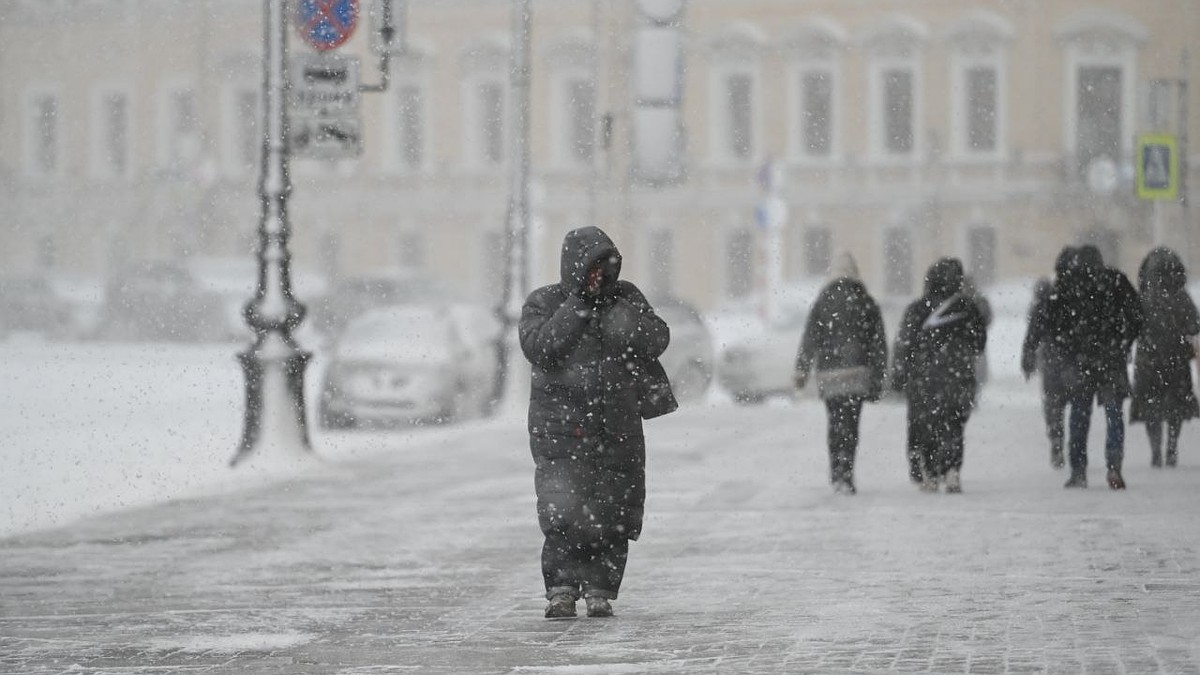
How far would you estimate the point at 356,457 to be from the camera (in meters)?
20.4

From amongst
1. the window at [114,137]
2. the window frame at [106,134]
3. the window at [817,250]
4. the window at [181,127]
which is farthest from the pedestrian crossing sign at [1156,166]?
the window at [114,137]

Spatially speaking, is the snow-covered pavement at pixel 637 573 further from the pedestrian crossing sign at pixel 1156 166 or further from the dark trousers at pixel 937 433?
the pedestrian crossing sign at pixel 1156 166

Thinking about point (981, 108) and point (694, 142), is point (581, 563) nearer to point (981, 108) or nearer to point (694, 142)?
point (981, 108)

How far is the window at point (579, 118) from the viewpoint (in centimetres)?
6134

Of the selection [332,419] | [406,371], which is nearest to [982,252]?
[406,371]

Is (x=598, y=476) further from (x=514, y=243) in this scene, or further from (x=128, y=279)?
(x=128, y=279)

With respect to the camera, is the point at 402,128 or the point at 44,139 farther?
the point at 44,139

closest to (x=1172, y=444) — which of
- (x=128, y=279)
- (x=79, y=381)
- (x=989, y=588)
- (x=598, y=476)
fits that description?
(x=989, y=588)

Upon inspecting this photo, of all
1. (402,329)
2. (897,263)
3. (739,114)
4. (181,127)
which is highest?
(181,127)

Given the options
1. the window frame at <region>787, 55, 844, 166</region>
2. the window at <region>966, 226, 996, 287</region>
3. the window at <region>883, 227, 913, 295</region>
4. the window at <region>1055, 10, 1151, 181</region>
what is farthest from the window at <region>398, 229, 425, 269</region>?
the window at <region>1055, 10, 1151, 181</region>

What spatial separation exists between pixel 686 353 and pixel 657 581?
64.3 ft

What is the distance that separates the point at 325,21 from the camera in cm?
1828

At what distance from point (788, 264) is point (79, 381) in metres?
22.7

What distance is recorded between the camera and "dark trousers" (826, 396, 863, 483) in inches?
637
